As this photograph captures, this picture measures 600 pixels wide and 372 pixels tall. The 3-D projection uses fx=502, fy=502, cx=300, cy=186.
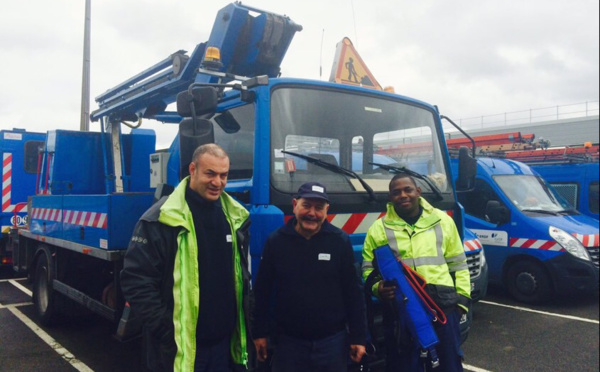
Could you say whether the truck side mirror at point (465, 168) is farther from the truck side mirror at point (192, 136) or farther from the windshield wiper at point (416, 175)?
the truck side mirror at point (192, 136)

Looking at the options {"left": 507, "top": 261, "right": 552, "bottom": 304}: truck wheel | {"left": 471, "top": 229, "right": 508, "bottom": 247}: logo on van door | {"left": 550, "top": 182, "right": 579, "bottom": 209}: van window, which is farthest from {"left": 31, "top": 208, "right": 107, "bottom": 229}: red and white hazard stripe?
{"left": 550, "top": 182, "right": 579, "bottom": 209}: van window

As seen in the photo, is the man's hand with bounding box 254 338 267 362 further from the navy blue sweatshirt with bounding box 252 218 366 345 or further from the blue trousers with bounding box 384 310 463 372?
the blue trousers with bounding box 384 310 463 372

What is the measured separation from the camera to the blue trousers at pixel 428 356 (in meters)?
2.94

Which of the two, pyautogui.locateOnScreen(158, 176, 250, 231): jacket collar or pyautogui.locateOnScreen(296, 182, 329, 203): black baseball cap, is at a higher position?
pyautogui.locateOnScreen(296, 182, 329, 203): black baseball cap

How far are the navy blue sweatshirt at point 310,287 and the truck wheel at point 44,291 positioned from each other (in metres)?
3.49

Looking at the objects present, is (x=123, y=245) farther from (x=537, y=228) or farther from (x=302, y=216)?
(x=537, y=228)

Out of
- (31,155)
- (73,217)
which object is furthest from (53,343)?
(31,155)

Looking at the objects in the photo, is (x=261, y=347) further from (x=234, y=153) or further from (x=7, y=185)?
(x=7, y=185)

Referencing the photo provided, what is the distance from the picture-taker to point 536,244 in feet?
22.6

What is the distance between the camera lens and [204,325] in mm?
2420

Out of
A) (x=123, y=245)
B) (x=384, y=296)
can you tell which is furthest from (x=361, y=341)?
(x=123, y=245)

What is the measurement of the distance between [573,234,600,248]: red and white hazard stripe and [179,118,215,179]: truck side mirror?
5772mm

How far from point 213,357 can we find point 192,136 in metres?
1.24

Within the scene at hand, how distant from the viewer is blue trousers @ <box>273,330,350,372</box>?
263 centimetres
